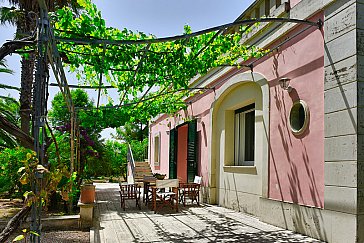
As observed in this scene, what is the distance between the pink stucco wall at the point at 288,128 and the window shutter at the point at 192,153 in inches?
161

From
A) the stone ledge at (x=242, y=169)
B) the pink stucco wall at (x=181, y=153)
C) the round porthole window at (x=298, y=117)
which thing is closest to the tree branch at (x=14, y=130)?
the round porthole window at (x=298, y=117)

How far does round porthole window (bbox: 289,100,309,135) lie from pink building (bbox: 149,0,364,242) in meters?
0.02

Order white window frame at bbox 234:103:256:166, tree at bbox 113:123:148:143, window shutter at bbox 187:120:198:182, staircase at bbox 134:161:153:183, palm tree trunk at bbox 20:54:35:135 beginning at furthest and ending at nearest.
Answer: tree at bbox 113:123:148:143 → staircase at bbox 134:161:153:183 → window shutter at bbox 187:120:198:182 → palm tree trunk at bbox 20:54:35:135 → white window frame at bbox 234:103:256:166

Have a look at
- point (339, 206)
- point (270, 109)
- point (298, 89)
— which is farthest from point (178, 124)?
point (339, 206)

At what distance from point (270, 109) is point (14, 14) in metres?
7.70

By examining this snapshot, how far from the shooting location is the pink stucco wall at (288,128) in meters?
5.32

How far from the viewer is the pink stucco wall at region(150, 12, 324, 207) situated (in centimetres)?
532

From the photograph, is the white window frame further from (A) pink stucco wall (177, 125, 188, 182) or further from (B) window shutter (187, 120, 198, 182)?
(A) pink stucco wall (177, 125, 188, 182)

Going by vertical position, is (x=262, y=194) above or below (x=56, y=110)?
below

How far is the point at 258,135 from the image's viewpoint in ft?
23.8

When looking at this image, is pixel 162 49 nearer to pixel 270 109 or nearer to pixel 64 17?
pixel 64 17

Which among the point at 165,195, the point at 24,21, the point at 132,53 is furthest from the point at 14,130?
the point at 24,21

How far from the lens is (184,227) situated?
6.16 metres

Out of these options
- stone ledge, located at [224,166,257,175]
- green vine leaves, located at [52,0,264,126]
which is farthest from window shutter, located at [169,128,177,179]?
green vine leaves, located at [52,0,264,126]
